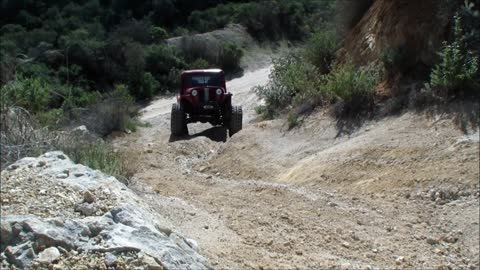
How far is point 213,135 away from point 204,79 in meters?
1.50

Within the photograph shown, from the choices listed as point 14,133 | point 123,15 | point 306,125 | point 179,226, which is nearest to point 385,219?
point 179,226

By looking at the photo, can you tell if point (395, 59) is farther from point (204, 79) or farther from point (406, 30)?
point (204, 79)

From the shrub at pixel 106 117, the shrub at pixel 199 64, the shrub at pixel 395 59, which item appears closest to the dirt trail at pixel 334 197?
the shrub at pixel 395 59

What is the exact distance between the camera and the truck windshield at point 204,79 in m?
17.2

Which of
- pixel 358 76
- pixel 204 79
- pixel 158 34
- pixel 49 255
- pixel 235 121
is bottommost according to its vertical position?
pixel 235 121

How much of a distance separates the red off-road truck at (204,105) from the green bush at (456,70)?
6765 millimetres

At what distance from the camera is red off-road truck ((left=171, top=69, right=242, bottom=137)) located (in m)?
16.8

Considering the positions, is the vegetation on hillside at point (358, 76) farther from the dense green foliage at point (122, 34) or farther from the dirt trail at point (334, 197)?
the dense green foliage at point (122, 34)

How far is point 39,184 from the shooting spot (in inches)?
219

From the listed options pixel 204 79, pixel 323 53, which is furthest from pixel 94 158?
pixel 323 53

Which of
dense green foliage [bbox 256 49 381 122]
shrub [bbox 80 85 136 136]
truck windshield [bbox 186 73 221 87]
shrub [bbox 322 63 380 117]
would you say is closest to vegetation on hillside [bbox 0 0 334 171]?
shrub [bbox 80 85 136 136]

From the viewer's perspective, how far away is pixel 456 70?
34.2 ft

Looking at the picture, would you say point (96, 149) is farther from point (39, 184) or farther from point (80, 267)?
point (80, 267)

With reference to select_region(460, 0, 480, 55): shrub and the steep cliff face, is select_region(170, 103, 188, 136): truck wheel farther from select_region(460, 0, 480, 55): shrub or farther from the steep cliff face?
select_region(460, 0, 480, 55): shrub
